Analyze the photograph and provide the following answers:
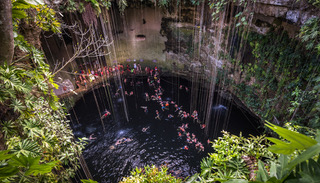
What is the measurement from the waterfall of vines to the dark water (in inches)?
1.7

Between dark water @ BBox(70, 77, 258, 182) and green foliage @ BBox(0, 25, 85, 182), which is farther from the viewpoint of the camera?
dark water @ BBox(70, 77, 258, 182)

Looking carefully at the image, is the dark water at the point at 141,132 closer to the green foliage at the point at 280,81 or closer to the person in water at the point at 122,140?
the person in water at the point at 122,140

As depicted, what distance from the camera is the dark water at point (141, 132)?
5.78 m

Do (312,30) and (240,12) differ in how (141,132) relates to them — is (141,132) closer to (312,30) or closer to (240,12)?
(240,12)

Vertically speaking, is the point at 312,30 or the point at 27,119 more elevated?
the point at 312,30

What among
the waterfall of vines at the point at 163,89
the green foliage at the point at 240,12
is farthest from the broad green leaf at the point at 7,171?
the green foliage at the point at 240,12

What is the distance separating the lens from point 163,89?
9.34m

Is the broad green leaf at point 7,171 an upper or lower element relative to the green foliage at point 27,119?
upper

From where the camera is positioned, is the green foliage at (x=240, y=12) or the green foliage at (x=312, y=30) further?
the green foliage at (x=240, y=12)

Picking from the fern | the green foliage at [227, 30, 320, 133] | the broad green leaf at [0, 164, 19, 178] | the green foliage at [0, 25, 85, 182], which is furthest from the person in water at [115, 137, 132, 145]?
the broad green leaf at [0, 164, 19, 178]

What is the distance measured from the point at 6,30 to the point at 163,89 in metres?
8.17

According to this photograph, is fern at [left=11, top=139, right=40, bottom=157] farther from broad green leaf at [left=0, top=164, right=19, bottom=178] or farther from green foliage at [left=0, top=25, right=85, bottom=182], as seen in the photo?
broad green leaf at [left=0, top=164, right=19, bottom=178]

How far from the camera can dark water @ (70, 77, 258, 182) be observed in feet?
19.0

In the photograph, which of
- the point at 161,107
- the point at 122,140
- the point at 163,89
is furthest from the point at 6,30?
the point at 163,89
